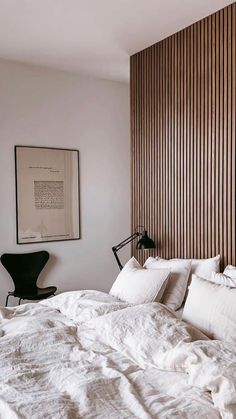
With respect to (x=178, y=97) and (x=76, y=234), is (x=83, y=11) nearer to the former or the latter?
(x=178, y=97)

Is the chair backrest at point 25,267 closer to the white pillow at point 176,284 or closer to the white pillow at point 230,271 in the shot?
the white pillow at point 176,284

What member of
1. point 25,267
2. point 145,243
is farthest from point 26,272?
point 145,243

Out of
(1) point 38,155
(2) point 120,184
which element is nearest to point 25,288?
(1) point 38,155

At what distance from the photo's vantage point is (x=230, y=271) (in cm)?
280

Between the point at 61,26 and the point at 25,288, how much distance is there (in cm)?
245

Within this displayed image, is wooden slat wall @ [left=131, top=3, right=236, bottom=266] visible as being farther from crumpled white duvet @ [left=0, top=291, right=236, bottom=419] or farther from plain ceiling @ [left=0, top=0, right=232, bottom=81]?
crumpled white duvet @ [left=0, top=291, right=236, bottom=419]

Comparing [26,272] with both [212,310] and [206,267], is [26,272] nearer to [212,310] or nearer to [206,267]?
[206,267]

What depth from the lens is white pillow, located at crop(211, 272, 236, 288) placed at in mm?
2682

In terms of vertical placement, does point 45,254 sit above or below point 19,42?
below

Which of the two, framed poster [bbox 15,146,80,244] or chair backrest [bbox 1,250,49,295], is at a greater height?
framed poster [bbox 15,146,80,244]

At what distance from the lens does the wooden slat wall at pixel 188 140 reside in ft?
9.82

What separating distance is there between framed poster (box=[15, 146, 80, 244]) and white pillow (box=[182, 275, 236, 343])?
218 cm

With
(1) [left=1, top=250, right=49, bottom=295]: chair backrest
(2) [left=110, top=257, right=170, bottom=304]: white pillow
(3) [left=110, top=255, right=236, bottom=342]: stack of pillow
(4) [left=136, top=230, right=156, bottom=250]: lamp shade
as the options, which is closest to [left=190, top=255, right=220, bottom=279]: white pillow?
(3) [left=110, top=255, right=236, bottom=342]: stack of pillow

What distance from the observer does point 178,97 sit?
3396 millimetres
